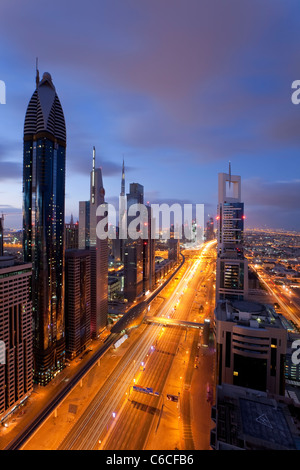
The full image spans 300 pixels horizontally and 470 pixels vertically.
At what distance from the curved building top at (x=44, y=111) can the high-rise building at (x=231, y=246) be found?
44.3 metres

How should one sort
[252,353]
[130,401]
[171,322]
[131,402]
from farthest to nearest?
[171,322], [130,401], [131,402], [252,353]

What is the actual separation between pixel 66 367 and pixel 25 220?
1141 inches

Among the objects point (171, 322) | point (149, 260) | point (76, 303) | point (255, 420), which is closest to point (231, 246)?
point (171, 322)

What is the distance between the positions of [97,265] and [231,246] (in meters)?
36.3

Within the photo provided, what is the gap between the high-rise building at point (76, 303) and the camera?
149 ft

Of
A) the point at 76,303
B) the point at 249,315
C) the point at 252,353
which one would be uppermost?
the point at 249,315

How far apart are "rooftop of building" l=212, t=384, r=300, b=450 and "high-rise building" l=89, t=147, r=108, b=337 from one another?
38.5 m

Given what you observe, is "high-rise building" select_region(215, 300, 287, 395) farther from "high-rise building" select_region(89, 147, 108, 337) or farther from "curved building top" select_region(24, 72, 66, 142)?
"curved building top" select_region(24, 72, 66, 142)

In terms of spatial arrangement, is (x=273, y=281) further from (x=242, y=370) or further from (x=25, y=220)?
(x=25, y=220)

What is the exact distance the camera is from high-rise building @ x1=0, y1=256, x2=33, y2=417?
3125 centimetres

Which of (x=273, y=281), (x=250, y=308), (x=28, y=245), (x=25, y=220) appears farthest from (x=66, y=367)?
(x=273, y=281)

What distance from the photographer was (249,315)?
103 feet

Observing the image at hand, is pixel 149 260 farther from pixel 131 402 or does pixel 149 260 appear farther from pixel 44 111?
pixel 44 111
